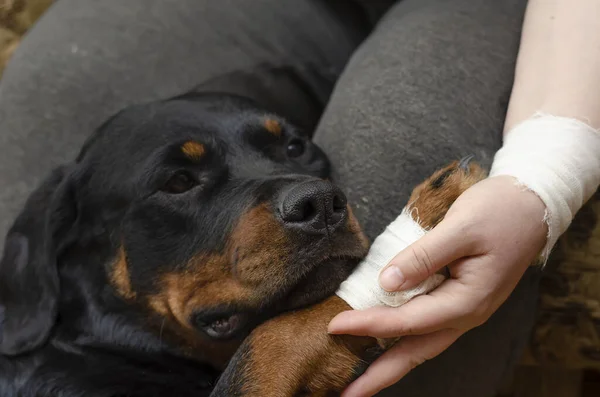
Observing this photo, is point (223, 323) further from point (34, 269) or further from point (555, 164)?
point (555, 164)

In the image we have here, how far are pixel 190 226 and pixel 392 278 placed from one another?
46cm

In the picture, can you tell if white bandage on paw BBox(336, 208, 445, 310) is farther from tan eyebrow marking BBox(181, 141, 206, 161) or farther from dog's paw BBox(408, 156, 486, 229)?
tan eyebrow marking BBox(181, 141, 206, 161)

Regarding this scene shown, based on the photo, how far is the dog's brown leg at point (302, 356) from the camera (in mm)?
977

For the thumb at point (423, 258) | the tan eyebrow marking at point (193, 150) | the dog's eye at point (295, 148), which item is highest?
the tan eyebrow marking at point (193, 150)

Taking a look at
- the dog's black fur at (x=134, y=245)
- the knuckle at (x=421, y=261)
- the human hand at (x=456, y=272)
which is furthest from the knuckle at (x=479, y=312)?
the dog's black fur at (x=134, y=245)

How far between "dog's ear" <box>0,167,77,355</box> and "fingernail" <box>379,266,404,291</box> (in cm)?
74

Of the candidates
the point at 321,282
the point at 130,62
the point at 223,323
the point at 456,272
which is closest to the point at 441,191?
the point at 456,272

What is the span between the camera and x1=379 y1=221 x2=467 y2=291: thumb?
3.08 feet

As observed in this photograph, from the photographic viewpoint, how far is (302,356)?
98 cm

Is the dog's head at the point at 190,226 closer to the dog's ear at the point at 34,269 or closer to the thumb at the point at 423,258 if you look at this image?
the dog's ear at the point at 34,269

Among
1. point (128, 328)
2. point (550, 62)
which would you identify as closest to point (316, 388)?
point (128, 328)

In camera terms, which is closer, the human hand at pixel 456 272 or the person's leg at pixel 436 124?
the human hand at pixel 456 272

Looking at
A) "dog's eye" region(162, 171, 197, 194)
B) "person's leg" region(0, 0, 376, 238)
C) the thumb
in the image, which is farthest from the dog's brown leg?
"person's leg" region(0, 0, 376, 238)

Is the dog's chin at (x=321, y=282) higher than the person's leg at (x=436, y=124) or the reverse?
higher
